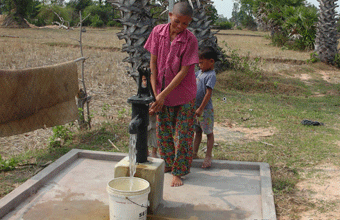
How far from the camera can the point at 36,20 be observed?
135 ft

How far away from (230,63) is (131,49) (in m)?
5.40

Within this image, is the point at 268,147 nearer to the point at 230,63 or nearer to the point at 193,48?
the point at 193,48

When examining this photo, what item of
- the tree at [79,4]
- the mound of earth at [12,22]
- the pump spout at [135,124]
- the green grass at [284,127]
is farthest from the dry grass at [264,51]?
the tree at [79,4]

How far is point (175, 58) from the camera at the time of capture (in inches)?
138

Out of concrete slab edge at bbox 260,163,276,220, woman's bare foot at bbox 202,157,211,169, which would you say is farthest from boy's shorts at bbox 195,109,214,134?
concrete slab edge at bbox 260,163,276,220

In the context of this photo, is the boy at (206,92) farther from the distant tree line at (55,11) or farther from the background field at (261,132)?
the distant tree line at (55,11)

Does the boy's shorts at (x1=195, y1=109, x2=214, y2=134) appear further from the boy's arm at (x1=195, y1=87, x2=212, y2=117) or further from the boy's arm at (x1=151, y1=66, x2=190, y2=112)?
the boy's arm at (x1=151, y1=66, x2=190, y2=112)

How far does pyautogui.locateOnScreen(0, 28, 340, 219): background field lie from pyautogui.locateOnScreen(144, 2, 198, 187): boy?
1.03 metres

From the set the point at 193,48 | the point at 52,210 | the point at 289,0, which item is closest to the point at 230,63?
the point at 193,48

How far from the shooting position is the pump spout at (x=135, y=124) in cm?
306

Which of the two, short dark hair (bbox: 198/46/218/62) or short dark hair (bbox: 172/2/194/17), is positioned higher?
short dark hair (bbox: 172/2/194/17)

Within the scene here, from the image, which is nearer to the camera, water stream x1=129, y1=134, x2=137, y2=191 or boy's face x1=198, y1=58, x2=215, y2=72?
water stream x1=129, y1=134, x2=137, y2=191

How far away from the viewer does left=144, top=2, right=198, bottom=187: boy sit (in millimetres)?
3465

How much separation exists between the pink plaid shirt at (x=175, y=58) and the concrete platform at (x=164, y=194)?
0.95 m
